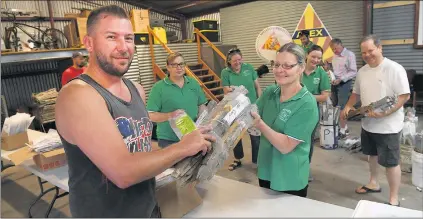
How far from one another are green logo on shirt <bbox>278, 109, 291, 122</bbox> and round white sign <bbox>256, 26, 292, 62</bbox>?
2282mm

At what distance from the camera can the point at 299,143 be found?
1.65m

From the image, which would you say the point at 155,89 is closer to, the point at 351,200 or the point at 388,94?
the point at 388,94

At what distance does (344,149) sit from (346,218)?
3.50m

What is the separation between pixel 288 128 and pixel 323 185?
2164 mm

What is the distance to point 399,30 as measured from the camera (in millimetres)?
5961

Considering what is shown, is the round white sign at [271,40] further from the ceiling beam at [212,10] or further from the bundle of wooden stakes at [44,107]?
the ceiling beam at [212,10]

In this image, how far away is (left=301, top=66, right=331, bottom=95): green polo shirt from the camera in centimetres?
362

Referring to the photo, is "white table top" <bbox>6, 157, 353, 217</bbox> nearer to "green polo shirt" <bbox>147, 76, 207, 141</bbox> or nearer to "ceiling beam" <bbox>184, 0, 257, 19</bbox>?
"green polo shirt" <bbox>147, 76, 207, 141</bbox>

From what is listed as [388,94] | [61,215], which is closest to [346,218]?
[388,94]

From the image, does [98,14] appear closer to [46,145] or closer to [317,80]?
[46,145]

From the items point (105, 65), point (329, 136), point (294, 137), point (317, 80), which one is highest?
point (105, 65)

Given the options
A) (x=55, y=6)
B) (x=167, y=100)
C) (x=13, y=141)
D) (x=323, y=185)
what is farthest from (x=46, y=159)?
(x=55, y=6)

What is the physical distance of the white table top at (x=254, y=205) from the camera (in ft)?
4.78

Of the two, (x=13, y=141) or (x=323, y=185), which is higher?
(x=13, y=141)
